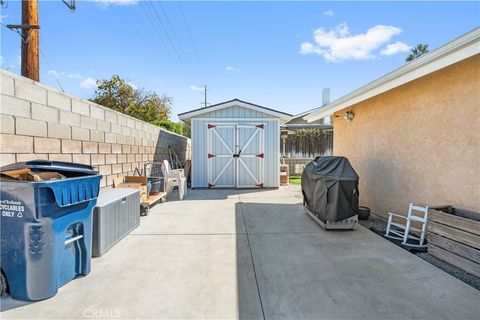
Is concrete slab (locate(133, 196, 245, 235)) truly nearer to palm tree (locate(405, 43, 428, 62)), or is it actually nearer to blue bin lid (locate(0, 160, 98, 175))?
blue bin lid (locate(0, 160, 98, 175))

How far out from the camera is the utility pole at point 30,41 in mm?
5051

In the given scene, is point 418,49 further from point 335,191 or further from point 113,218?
point 113,218

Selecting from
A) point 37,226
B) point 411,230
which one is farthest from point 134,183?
point 411,230

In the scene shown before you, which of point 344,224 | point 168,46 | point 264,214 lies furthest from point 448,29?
point 168,46

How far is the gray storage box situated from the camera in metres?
3.05

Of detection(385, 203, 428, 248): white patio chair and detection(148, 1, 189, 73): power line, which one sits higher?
detection(148, 1, 189, 73): power line

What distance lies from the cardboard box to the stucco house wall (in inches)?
185

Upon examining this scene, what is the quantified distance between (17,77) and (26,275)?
80.4 inches

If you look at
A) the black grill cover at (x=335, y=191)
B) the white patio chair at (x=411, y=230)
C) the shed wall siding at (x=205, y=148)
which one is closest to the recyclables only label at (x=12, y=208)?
the black grill cover at (x=335, y=191)

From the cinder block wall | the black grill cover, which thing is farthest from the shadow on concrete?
the black grill cover

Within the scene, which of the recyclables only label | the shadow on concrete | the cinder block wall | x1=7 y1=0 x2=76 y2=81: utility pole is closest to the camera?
the recyclables only label

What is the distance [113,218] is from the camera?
336 cm

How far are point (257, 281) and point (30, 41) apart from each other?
240 inches

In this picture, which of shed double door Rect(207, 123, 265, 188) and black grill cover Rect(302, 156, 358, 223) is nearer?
black grill cover Rect(302, 156, 358, 223)
